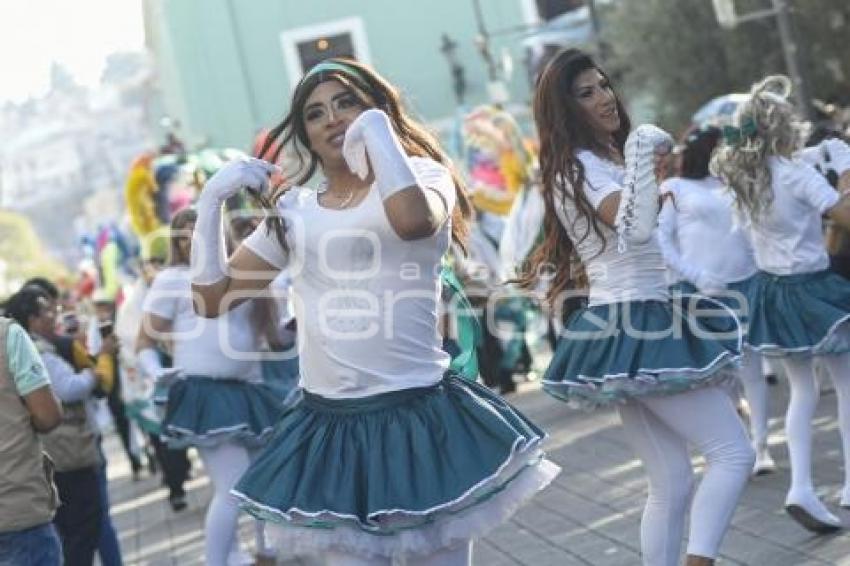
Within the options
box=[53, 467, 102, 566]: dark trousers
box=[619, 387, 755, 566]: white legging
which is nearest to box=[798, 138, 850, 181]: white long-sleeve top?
box=[619, 387, 755, 566]: white legging

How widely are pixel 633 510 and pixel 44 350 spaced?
2959 millimetres

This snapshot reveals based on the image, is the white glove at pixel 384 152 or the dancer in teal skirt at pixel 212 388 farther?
the dancer in teal skirt at pixel 212 388

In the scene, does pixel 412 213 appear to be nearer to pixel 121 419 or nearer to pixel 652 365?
pixel 652 365

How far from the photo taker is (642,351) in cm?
634

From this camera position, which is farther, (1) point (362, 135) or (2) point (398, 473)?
(2) point (398, 473)

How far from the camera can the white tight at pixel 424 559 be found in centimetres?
520

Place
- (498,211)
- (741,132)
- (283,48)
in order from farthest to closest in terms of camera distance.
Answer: (283,48), (498,211), (741,132)

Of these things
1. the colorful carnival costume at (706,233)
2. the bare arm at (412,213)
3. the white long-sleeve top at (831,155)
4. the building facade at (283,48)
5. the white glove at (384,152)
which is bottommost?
the colorful carnival costume at (706,233)

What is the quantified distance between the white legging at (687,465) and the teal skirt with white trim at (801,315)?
5.82 feet

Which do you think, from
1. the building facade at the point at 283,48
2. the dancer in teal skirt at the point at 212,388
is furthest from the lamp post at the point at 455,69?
the dancer in teal skirt at the point at 212,388

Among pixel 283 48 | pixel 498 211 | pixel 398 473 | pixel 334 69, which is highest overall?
pixel 283 48

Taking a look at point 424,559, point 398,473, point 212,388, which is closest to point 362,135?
point 398,473

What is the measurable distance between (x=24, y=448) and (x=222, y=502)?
1992 mm

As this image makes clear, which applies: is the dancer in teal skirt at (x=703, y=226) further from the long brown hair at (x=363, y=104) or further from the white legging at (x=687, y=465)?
the long brown hair at (x=363, y=104)
